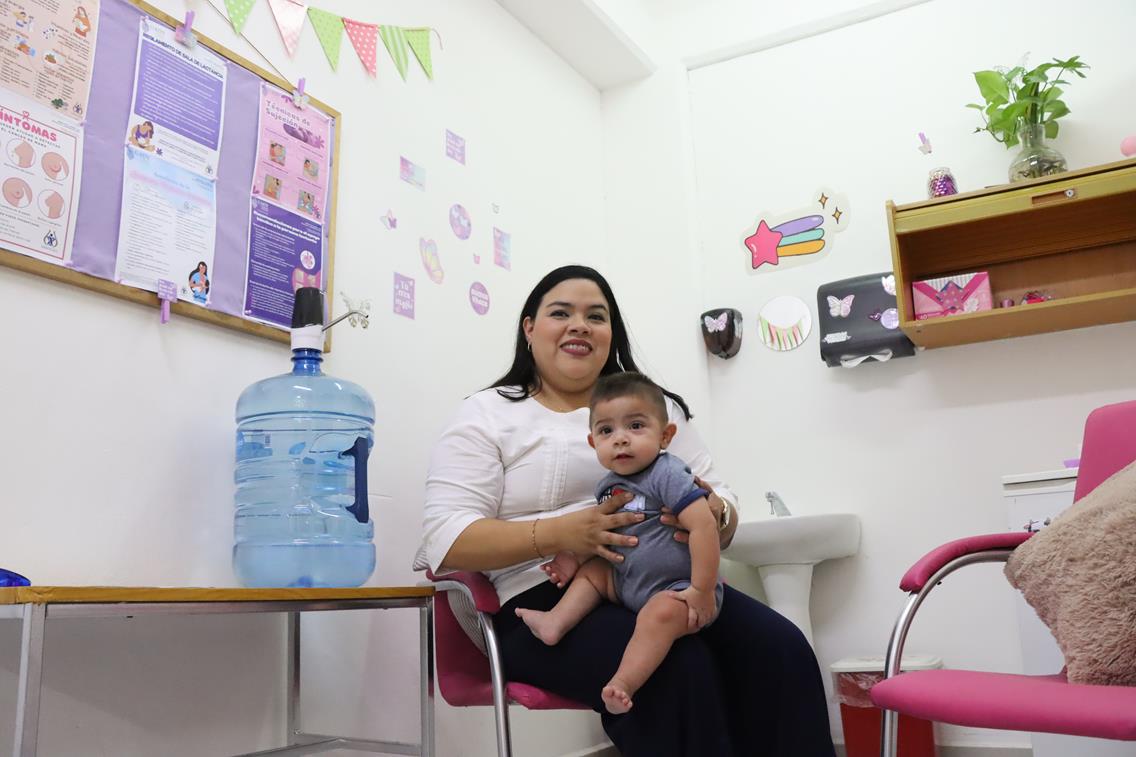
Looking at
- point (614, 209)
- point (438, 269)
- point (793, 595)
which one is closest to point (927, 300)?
point (793, 595)

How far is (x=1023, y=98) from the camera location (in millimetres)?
3043

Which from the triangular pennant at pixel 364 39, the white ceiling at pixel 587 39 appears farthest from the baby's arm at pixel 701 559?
the white ceiling at pixel 587 39

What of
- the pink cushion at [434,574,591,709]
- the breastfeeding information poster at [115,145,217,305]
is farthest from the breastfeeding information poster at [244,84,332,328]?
the pink cushion at [434,574,591,709]

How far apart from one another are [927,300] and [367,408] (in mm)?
1928

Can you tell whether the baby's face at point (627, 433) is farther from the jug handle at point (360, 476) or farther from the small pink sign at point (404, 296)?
the small pink sign at point (404, 296)

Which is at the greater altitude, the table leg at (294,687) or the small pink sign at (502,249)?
the small pink sign at (502,249)

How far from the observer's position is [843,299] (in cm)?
335

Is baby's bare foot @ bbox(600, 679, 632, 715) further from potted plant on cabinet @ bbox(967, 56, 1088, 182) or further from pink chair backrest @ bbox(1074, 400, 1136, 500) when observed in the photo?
potted plant on cabinet @ bbox(967, 56, 1088, 182)

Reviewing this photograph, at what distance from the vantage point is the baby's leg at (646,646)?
1443 millimetres

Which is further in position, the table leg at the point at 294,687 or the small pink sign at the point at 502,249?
the small pink sign at the point at 502,249

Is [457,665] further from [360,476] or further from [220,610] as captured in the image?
[220,610]

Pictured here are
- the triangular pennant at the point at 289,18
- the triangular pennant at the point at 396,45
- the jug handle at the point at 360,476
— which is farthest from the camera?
the triangular pennant at the point at 396,45

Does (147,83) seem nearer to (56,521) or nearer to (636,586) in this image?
(56,521)

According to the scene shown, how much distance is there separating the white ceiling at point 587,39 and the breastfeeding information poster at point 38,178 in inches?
76.3
